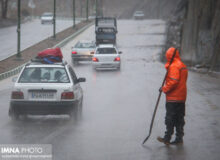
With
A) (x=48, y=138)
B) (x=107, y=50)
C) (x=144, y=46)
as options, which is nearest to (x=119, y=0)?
(x=144, y=46)

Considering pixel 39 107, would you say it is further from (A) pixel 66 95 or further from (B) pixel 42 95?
(A) pixel 66 95

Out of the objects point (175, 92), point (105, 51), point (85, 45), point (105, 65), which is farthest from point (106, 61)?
point (175, 92)

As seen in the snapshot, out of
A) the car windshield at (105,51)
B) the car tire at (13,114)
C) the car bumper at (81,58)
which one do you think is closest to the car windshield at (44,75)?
the car tire at (13,114)

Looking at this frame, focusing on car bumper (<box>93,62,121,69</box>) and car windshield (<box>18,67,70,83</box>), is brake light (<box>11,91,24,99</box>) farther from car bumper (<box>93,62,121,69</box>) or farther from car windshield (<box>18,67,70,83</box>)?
car bumper (<box>93,62,121,69</box>)

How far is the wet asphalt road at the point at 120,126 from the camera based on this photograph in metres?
8.98

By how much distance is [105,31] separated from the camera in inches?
1906

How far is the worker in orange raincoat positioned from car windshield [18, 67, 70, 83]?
3.19m

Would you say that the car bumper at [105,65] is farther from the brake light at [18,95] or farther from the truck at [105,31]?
the truck at [105,31]

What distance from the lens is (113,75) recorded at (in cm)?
2616

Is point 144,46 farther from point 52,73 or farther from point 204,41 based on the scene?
point 52,73

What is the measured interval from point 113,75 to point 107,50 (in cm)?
343

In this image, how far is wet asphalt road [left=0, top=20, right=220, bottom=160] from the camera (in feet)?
29.5

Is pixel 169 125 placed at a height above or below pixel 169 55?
below

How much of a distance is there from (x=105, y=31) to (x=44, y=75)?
36719 millimetres
